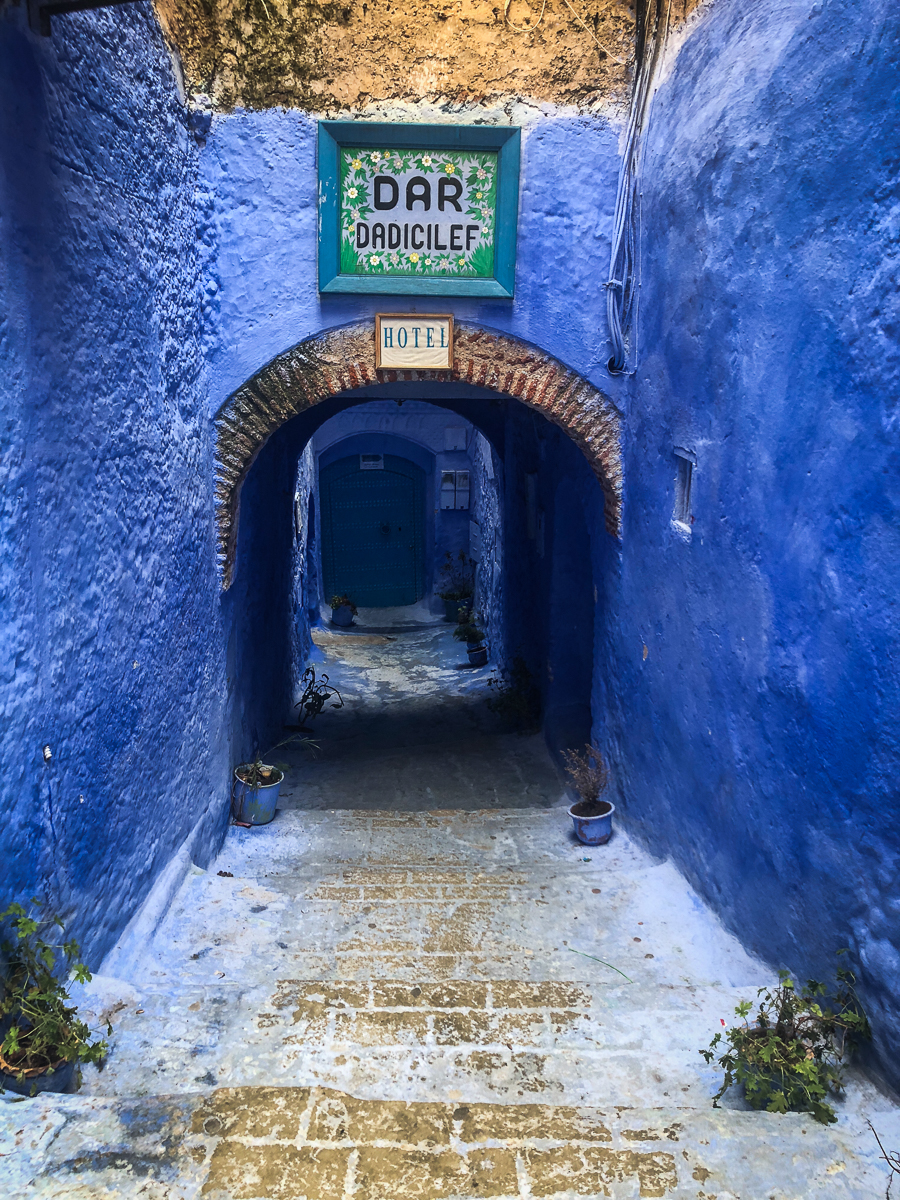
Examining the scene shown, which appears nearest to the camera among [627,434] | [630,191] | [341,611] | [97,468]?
[97,468]

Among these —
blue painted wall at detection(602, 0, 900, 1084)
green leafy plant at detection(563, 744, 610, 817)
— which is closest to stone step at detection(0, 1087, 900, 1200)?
blue painted wall at detection(602, 0, 900, 1084)

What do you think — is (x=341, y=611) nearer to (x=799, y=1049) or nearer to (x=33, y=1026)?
(x=33, y=1026)

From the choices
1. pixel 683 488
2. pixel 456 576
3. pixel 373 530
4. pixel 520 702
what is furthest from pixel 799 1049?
pixel 373 530

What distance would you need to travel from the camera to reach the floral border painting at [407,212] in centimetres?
510

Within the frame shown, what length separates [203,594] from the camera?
205 inches

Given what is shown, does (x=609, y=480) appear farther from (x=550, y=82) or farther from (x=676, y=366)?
(x=550, y=82)

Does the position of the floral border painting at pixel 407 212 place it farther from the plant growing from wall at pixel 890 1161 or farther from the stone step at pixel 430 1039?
the plant growing from wall at pixel 890 1161

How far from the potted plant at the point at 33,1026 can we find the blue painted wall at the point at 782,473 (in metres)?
2.46

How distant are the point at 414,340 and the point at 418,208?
69 centimetres

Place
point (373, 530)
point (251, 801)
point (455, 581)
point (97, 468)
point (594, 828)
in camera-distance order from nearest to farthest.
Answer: point (97, 468)
point (594, 828)
point (251, 801)
point (455, 581)
point (373, 530)

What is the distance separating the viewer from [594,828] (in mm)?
5641

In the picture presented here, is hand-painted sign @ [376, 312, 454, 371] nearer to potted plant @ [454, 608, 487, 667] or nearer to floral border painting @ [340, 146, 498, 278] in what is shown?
floral border painting @ [340, 146, 498, 278]

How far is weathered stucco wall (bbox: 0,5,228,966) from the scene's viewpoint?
9.98 ft

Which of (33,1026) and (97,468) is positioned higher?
(97,468)
